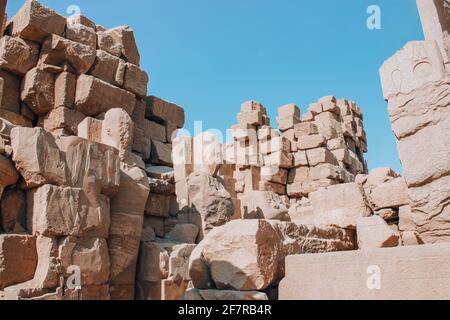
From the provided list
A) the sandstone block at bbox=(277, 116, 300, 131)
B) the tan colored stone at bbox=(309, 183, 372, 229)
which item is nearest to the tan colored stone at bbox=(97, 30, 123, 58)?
the tan colored stone at bbox=(309, 183, 372, 229)

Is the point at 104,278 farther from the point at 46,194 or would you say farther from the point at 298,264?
the point at 298,264

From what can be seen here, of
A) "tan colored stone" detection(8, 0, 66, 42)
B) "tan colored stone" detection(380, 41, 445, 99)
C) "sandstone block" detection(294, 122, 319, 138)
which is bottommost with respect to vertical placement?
"tan colored stone" detection(380, 41, 445, 99)

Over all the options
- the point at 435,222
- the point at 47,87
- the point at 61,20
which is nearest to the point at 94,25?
the point at 61,20

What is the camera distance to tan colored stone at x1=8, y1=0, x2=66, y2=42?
6.12m

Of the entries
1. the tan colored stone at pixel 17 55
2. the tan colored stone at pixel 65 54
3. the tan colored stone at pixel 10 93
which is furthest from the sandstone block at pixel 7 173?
the tan colored stone at pixel 65 54

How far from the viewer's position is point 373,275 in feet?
8.00

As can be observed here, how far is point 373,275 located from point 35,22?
613cm

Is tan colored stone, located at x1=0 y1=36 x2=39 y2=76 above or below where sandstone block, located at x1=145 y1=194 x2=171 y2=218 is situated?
above

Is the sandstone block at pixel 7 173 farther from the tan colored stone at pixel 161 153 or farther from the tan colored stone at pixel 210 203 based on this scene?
the tan colored stone at pixel 161 153

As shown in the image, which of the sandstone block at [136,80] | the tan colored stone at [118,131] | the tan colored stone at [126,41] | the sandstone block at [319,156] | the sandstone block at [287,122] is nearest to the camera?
the tan colored stone at [118,131]

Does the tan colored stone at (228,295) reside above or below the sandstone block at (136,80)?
below

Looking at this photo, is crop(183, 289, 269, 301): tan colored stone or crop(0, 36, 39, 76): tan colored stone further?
crop(0, 36, 39, 76): tan colored stone

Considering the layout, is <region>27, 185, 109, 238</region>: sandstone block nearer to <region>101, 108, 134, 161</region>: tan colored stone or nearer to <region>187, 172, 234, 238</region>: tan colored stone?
<region>101, 108, 134, 161</region>: tan colored stone

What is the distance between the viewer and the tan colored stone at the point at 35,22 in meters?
6.12
